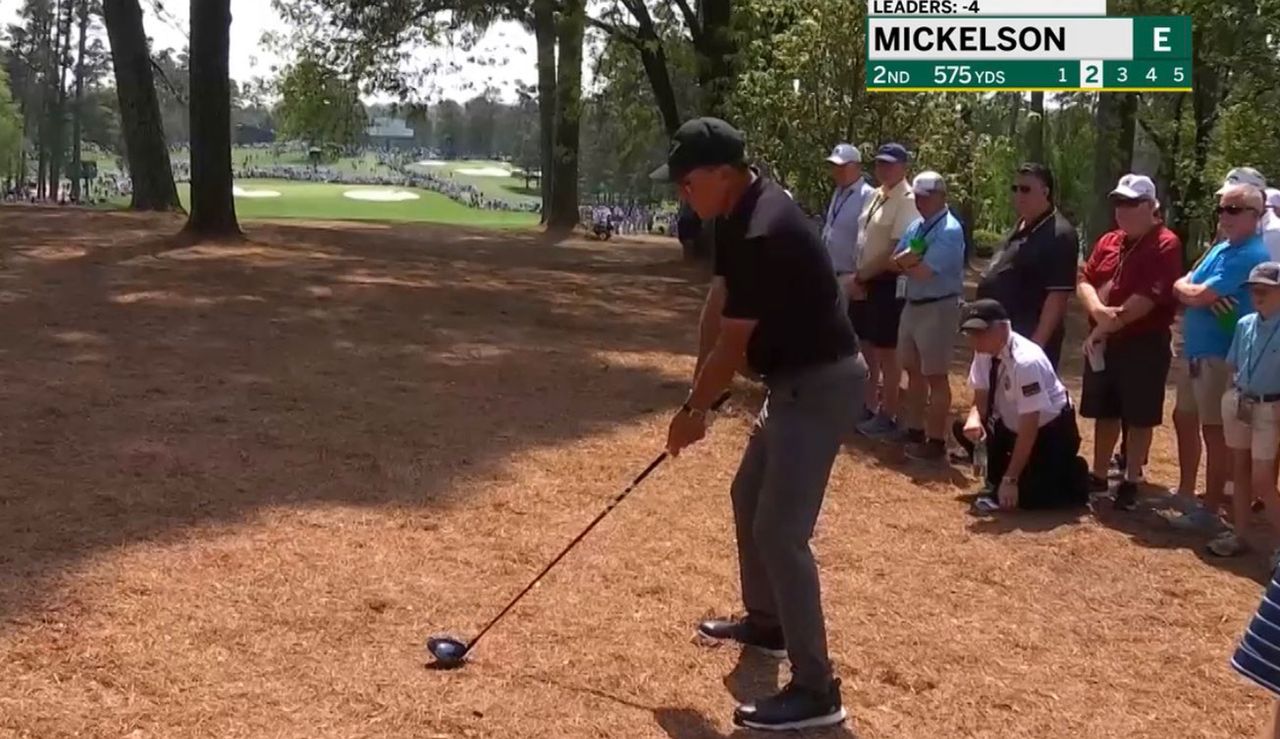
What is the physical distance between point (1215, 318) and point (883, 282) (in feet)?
6.64

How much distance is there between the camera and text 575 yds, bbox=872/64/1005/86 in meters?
10.2

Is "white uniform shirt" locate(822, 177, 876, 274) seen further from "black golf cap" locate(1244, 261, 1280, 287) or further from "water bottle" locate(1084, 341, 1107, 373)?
"black golf cap" locate(1244, 261, 1280, 287)

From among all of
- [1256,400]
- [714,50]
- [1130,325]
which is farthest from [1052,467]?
[714,50]

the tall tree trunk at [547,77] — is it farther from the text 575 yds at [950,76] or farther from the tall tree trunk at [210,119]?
the text 575 yds at [950,76]

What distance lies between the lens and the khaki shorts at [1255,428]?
552cm

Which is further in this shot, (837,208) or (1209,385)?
(837,208)

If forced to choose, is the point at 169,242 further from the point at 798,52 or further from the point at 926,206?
the point at 926,206

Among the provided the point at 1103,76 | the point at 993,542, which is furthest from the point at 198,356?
the point at 1103,76

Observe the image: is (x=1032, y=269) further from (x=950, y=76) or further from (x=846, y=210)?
(x=950, y=76)

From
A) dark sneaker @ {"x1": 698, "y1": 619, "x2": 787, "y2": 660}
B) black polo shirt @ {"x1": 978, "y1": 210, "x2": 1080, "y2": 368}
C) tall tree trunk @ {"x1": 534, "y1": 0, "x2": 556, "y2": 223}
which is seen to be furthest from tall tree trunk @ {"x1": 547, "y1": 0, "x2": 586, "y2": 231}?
dark sneaker @ {"x1": 698, "y1": 619, "x2": 787, "y2": 660}

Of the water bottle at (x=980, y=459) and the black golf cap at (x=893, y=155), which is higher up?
the black golf cap at (x=893, y=155)

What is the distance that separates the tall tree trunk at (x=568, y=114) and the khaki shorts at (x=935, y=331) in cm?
1072

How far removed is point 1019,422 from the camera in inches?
252

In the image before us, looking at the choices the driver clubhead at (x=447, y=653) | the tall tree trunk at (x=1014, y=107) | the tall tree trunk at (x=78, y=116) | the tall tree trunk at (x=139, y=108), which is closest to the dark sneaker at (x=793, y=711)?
the driver clubhead at (x=447, y=653)
